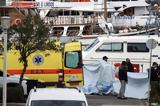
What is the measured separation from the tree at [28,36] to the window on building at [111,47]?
8.77 metres

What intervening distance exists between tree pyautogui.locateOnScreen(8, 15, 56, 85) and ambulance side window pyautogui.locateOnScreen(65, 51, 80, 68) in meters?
2.40

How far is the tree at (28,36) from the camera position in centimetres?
1995

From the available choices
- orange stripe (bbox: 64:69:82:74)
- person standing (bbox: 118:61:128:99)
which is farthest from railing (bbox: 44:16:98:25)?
person standing (bbox: 118:61:128:99)

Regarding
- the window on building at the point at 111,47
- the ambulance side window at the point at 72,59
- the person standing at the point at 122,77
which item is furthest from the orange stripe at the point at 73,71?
the window on building at the point at 111,47

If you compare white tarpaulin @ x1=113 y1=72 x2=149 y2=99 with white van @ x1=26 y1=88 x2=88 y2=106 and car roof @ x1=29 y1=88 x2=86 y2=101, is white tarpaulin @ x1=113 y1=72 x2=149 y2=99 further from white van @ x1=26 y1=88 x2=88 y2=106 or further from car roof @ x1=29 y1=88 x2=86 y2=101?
white van @ x1=26 y1=88 x2=88 y2=106

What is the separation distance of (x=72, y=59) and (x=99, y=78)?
1947 mm

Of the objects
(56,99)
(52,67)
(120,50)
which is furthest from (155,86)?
(56,99)

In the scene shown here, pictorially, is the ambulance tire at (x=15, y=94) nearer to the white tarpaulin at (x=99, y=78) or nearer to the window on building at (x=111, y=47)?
the white tarpaulin at (x=99, y=78)

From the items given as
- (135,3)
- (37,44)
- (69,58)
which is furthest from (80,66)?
(135,3)

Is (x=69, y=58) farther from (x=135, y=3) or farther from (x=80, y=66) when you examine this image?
(x=135, y=3)

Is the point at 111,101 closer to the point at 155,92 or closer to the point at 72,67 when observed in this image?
the point at 155,92

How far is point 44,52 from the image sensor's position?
2191cm

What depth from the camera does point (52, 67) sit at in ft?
73.4

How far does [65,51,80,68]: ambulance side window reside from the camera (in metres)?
22.6
